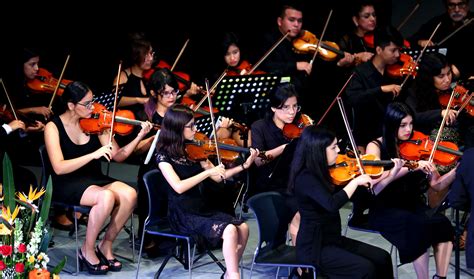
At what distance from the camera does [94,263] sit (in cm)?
523

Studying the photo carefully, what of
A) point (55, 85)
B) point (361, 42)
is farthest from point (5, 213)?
point (361, 42)

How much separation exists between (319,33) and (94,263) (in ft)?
10.4

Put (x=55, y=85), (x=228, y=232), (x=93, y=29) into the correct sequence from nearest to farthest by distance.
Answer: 1. (x=228, y=232)
2. (x=55, y=85)
3. (x=93, y=29)

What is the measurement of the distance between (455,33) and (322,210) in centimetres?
301

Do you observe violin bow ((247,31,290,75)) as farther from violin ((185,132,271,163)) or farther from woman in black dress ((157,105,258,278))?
woman in black dress ((157,105,258,278))

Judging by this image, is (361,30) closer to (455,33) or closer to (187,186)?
(455,33)

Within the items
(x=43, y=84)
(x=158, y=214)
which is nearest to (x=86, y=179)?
(x=158, y=214)

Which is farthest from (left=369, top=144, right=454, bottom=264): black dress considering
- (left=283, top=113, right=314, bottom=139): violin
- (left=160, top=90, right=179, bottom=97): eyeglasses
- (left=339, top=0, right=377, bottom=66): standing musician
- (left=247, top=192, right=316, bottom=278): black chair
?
(left=339, top=0, right=377, bottom=66): standing musician

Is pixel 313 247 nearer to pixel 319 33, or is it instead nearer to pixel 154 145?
pixel 154 145

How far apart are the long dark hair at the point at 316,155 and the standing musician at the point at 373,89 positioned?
1.88 m

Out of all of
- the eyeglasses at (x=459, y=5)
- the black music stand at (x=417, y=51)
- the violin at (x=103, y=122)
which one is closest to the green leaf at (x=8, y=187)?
the violin at (x=103, y=122)

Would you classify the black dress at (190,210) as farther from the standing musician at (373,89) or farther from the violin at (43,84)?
the standing musician at (373,89)

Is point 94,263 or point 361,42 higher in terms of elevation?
point 361,42

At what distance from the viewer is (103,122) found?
537 centimetres
